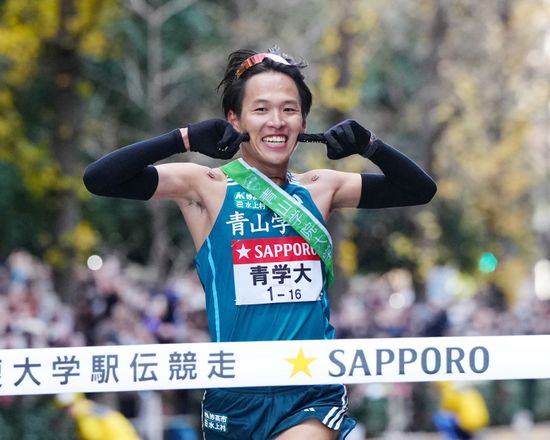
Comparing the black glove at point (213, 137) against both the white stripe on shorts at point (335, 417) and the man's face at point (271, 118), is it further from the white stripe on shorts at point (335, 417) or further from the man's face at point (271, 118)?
the white stripe on shorts at point (335, 417)

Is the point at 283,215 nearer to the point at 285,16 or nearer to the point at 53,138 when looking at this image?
the point at 53,138

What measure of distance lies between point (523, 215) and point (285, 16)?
945cm

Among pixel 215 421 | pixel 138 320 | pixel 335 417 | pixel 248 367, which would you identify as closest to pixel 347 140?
pixel 248 367

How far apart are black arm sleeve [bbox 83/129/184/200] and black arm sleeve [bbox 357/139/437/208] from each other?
0.82m

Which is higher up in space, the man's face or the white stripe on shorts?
the man's face

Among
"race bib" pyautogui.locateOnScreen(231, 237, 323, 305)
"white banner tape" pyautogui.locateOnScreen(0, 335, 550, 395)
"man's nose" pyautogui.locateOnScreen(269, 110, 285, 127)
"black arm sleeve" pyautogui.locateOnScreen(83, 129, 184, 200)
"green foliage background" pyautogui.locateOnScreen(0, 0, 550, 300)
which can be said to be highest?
"green foliage background" pyautogui.locateOnScreen(0, 0, 550, 300)

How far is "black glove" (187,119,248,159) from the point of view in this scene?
15.2 feet

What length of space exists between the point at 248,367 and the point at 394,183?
1053 mm

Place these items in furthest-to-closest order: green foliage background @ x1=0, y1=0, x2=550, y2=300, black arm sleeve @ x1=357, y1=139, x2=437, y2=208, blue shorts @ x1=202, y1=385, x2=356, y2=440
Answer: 1. green foliage background @ x1=0, y1=0, x2=550, y2=300
2. black arm sleeve @ x1=357, y1=139, x2=437, y2=208
3. blue shorts @ x1=202, y1=385, x2=356, y2=440

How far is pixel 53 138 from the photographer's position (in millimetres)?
15969

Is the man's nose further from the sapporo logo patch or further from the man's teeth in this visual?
the sapporo logo patch

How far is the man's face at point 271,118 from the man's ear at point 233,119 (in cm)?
7

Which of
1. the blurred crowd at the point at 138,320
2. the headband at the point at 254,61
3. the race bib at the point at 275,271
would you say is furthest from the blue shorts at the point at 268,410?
the blurred crowd at the point at 138,320

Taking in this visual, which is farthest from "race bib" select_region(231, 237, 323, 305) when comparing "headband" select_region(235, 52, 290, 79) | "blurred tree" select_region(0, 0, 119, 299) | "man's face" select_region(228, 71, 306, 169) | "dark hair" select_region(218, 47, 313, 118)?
"blurred tree" select_region(0, 0, 119, 299)
